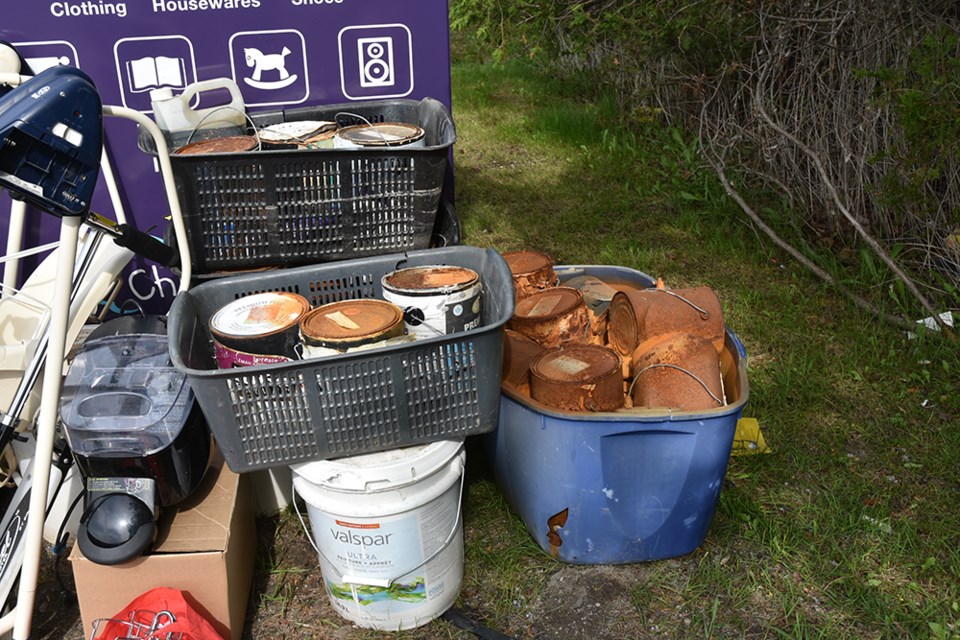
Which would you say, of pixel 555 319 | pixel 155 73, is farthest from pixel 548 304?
pixel 155 73

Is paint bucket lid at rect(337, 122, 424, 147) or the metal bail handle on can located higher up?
paint bucket lid at rect(337, 122, 424, 147)

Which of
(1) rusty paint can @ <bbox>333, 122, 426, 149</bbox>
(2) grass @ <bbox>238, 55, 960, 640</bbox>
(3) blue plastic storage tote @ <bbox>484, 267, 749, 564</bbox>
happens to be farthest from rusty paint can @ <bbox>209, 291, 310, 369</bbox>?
(2) grass @ <bbox>238, 55, 960, 640</bbox>

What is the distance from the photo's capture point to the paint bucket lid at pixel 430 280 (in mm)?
2199

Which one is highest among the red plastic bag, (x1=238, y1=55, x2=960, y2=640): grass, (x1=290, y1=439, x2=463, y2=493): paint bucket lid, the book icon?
the book icon

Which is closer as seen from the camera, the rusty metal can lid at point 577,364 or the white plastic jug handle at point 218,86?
the rusty metal can lid at point 577,364

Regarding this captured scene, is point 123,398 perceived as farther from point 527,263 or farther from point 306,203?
point 527,263

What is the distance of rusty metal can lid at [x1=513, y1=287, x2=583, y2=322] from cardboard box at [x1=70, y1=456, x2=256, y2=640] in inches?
41.4

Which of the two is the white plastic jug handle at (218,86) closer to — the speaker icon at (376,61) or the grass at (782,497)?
the speaker icon at (376,61)

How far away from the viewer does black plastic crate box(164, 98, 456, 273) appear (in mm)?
2375

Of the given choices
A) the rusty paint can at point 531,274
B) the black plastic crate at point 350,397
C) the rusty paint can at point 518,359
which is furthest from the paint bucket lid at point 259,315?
the rusty paint can at point 531,274

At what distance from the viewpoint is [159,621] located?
2016 millimetres

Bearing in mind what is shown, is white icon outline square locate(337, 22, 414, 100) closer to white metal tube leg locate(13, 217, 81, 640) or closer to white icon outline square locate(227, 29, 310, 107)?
white icon outline square locate(227, 29, 310, 107)

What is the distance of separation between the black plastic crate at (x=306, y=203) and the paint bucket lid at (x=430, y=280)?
8.9 inches

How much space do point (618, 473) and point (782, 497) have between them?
78 centimetres
